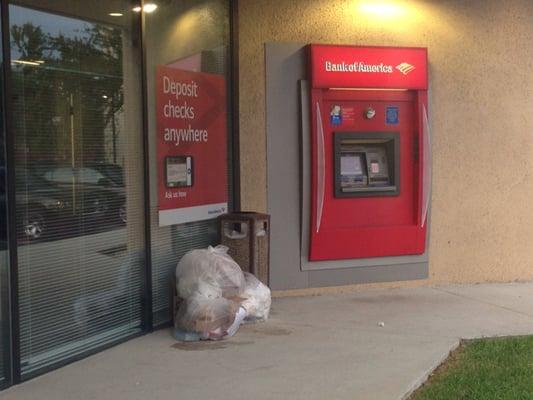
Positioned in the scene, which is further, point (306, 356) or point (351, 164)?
point (351, 164)

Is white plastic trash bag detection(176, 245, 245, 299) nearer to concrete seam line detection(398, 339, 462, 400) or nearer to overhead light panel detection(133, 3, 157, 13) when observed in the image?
concrete seam line detection(398, 339, 462, 400)

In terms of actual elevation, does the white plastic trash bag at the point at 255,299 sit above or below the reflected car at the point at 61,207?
below

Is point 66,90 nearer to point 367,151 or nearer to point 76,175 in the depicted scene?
point 76,175

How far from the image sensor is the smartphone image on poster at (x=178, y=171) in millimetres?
6156

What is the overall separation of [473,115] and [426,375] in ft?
12.7

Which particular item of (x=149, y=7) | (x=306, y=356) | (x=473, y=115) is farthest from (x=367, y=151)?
(x=306, y=356)

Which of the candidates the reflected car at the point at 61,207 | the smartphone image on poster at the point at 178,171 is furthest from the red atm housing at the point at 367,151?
the reflected car at the point at 61,207

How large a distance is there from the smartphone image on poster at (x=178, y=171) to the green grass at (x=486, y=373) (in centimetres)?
270

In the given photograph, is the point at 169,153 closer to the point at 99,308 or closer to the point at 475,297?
the point at 99,308

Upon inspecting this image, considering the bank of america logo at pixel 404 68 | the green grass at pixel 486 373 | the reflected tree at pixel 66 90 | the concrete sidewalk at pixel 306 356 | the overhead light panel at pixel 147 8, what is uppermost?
the overhead light panel at pixel 147 8

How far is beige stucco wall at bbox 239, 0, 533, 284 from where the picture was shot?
754cm

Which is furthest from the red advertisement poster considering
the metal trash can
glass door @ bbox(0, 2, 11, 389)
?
glass door @ bbox(0, 2, 11, 389)

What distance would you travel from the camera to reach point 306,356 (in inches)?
207

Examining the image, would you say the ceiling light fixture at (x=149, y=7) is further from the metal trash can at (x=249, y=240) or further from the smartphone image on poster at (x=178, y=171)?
the metal trash can at (x=249, y=240)
